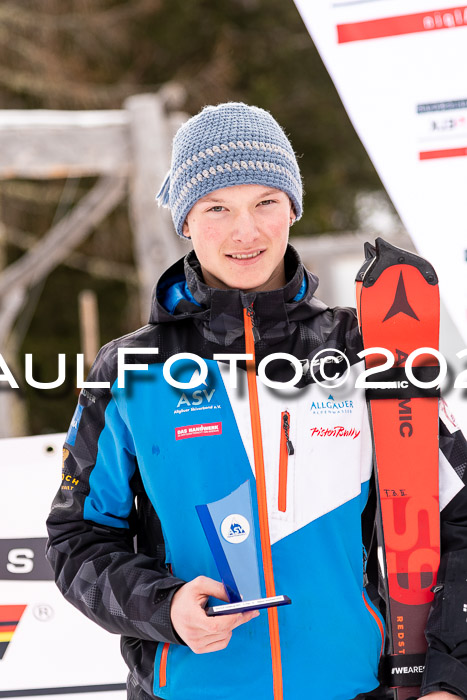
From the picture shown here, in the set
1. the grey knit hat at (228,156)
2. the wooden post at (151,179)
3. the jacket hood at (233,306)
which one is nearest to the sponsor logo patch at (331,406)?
the jacket hood at (233,306)

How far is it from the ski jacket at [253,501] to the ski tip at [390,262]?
4.2 inches

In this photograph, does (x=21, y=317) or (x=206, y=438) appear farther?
(x=21, y=317)

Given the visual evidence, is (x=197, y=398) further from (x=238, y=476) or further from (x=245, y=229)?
(x=245, y=229)

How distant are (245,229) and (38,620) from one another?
1.29 meters

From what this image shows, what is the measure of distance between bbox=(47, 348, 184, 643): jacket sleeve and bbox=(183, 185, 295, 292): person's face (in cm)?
29

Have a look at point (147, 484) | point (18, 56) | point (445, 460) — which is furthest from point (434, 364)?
point (18, 56)

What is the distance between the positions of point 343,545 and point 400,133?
4.49ft

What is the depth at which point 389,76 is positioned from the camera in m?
2.40

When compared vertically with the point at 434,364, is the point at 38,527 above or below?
below

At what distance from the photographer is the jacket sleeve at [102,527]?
1394 mm

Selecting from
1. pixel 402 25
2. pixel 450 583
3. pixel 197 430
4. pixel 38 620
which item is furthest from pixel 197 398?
pixel 402 25

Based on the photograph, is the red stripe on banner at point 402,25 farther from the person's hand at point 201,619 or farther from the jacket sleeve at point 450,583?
the person's hand at point 201,619

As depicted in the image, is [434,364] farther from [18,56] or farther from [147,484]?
[18,56]

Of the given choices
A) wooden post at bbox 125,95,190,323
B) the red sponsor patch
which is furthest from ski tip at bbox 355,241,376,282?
wooden post at bbox 125,95,190,323
